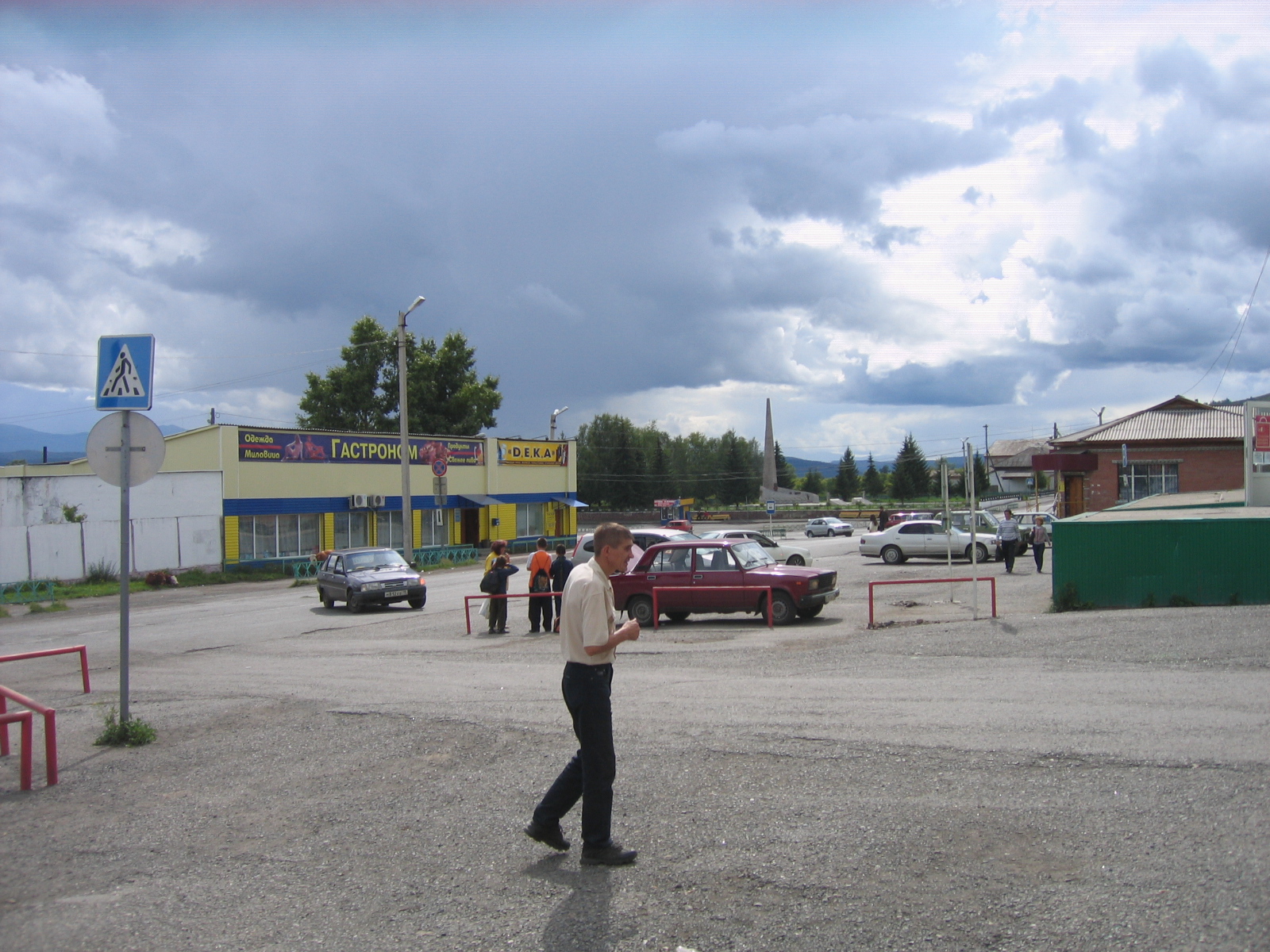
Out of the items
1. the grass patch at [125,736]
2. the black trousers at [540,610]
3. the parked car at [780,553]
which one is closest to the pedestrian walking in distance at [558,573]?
the black trousers at [540,610]

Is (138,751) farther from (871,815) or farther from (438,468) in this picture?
(438,468)

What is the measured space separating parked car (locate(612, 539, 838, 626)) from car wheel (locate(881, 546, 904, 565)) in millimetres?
15862

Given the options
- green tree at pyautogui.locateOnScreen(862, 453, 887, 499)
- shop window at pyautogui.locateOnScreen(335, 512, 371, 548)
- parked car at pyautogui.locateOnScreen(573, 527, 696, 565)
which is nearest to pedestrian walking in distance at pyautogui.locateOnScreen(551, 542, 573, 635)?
parked car at pyautogui.locateOnScreen(573, 527, 696, 565)

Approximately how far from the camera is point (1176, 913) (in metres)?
4.11

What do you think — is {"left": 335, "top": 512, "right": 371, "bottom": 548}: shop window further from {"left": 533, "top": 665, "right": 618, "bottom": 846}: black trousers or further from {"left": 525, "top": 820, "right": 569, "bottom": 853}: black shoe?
{"left": 533, "top": 665, "right": 618, "bottom": 846}: black trousers

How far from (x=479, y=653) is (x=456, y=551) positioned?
31026 mm

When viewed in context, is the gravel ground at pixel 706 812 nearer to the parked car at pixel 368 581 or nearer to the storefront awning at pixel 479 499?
the parked car at pixel 368 581

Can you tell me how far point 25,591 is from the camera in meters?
29.7

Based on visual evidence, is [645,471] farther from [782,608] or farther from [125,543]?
[125,543]

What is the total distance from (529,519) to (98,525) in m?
24.5

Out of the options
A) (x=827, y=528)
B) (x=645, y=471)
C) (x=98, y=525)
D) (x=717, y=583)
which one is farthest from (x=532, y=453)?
(x=645, y=471)

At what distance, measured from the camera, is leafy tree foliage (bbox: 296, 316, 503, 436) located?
6894 centimetres

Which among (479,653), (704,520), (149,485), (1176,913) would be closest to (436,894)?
(1176,913)

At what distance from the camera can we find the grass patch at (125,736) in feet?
26.6
